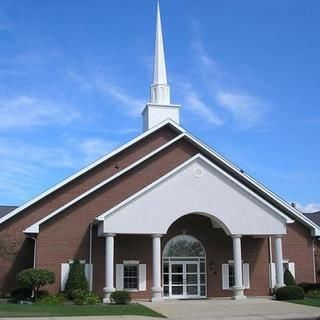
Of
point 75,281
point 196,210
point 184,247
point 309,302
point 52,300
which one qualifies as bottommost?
point 309,302

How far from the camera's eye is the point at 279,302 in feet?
90.1

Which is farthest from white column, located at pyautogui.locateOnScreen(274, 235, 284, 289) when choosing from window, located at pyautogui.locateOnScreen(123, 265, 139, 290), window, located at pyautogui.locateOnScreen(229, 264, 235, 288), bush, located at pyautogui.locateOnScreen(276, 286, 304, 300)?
window, located at pyautogui.locateOnScreen(123, 265, 139, 290)

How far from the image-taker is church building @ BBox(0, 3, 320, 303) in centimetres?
2970

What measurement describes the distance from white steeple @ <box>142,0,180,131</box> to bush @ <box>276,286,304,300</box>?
13147 mm

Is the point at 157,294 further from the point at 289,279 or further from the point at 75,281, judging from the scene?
the point at 289,279

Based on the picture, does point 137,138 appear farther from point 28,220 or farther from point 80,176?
point 28,220

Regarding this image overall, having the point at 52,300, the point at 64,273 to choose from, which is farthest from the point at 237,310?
the point at 64,273

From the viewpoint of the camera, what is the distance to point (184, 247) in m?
32.8

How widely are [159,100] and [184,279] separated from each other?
41.2 feet

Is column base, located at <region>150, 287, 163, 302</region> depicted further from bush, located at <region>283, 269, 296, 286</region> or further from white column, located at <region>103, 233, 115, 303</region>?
bush, located at <region>283, 269, 296, 286</region>

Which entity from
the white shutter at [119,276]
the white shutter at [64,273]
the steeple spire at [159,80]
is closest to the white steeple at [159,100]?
the steeple spire at [159,80]

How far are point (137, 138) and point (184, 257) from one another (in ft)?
25.4

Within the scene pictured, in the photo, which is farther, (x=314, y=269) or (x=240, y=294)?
(x=314, y=269)

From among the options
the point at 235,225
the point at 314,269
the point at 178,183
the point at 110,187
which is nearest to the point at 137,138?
the point at 110,187
